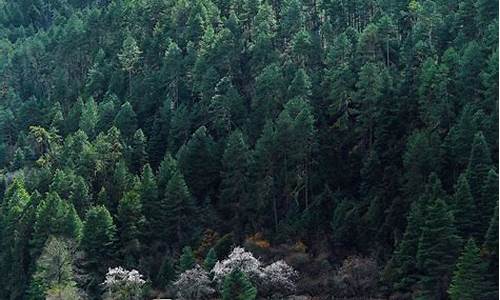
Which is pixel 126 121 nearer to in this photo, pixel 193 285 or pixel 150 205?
pixel 150 205

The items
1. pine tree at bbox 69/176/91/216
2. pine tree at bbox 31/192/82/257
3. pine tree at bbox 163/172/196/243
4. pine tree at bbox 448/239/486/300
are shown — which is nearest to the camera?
pine tree at bbox 448/239/486/300

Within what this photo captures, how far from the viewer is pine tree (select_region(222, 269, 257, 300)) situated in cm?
6106

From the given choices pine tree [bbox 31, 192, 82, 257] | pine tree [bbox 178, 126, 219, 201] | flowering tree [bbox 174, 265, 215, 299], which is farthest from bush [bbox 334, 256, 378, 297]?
pine tree [bbox 31, 192, 82, 257]

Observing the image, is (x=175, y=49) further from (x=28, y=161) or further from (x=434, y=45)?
(x=434, y=45)

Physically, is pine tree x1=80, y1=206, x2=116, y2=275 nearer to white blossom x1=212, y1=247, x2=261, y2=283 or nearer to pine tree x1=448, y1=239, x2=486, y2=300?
white blossom x1=212, y1=247, x2=261, y2=283

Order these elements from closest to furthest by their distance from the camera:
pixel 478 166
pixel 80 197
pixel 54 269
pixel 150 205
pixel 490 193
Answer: pixel 490 193 → pixel 478 166 → pixel 54 269 → pixel 150 205 → pixel 80 197

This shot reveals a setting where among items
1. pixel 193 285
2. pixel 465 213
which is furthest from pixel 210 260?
pixel 465 213

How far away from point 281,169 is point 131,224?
1415 cm

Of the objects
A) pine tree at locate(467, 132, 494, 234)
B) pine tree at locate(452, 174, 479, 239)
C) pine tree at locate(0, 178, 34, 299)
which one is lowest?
pine tree at locate(0, 178, 34, 299)

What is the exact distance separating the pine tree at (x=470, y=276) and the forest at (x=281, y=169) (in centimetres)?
13

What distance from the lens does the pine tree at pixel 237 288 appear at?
200ft

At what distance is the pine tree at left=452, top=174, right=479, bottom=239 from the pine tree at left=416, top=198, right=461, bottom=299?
135cm

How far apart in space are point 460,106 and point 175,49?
39.2 m

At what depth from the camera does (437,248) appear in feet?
198
